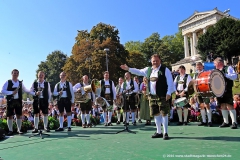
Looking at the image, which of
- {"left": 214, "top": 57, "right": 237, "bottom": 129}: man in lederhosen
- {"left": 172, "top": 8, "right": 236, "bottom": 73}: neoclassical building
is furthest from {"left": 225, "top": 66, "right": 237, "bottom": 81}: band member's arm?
{"left": 172, "top": 8, "right": 236, "bottom": 73}: neoclassical building

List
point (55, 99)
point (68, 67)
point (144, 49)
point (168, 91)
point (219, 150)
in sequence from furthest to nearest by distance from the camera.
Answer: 1. point (144, 49)
2. point (68, 67)
3. point (55, 99)
4. point (168, 91)
5. point (219, 150)

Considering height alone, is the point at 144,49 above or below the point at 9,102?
above

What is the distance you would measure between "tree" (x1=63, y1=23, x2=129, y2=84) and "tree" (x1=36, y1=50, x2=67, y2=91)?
1102 inches

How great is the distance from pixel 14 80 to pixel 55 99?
1634 millimetres

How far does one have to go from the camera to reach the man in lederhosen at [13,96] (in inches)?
338

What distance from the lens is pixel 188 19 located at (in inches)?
3268

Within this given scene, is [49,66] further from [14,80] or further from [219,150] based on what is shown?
[219,150]

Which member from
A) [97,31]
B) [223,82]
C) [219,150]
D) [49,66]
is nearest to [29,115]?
[223,82]

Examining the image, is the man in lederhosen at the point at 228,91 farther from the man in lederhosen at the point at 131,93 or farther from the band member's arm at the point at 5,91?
the band member's arm at the point at 5,91

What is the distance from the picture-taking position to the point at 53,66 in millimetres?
78625

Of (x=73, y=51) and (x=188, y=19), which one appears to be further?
(x=188, y=19)

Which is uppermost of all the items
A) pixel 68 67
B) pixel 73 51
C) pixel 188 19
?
pixel 188 19

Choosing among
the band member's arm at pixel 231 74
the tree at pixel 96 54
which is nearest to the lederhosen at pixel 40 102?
the band member's arm at pixel 231 74

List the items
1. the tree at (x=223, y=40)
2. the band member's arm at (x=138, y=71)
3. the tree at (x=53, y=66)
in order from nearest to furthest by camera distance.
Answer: the band member's arm at (x=138, y=71) < the tree at (x=223, y=40) < the tree at (x=53, y=66)
